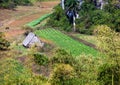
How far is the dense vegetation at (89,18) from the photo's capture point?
29.7 metres

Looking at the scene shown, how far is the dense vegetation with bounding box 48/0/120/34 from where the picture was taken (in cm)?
2969

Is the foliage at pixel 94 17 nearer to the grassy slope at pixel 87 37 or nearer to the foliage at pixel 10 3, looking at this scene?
the grassy slope at pixel 87 37

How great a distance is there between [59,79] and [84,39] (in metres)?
18.9

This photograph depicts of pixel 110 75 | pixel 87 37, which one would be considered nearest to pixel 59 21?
pixel 87 37

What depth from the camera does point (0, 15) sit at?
38.9 m

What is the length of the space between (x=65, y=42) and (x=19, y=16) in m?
12.3

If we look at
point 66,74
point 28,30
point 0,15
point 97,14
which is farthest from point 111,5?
point 66,74

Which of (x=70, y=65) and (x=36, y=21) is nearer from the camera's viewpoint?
(x=70, y=65)

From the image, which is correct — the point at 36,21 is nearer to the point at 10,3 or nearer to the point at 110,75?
the point at 10,3

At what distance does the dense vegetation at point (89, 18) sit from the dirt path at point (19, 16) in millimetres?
3412

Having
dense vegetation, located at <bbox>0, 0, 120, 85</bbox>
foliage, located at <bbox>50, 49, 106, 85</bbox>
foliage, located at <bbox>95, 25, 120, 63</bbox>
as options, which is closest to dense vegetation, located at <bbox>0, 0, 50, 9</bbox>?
dense vegetation, located at <bbox>0, 0, 120, 85</bbox>

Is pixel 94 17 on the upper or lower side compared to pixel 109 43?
lower

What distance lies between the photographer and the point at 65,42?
2817cm

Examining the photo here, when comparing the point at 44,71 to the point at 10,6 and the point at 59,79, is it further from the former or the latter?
the point at 10,6
